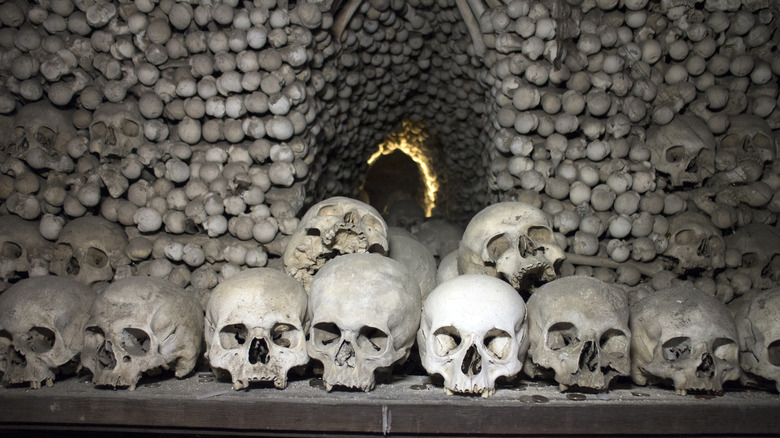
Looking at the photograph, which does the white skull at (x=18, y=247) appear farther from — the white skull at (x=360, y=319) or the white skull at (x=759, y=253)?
the white skull at (x=759, y=253)

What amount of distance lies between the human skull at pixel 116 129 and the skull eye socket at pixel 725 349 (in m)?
2.94

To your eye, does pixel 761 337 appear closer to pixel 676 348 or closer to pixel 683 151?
pixel 676 348

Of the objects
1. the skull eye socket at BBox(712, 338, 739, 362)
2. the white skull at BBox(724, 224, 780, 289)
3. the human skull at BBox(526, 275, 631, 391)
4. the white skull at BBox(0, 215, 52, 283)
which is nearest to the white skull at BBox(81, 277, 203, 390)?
the white skull at BBox(0, 215, 52, 283)

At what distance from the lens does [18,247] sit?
3.39 meters

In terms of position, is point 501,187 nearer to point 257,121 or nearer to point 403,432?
point 257,121

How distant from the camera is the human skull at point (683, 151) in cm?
343

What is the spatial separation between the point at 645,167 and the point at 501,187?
2.48ft

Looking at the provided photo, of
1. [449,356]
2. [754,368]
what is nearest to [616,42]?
[754,368]

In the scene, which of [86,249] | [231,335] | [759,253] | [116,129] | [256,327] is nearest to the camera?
[256,327]

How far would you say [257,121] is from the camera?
350 cm

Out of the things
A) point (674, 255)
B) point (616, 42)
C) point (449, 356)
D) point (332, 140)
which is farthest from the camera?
point (332, 140)

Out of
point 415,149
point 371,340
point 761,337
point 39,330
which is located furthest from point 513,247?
point 415,149

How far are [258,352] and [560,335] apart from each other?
4.19 feet

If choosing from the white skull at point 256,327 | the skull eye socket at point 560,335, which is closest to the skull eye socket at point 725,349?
the skull eye socket at point 560,335
